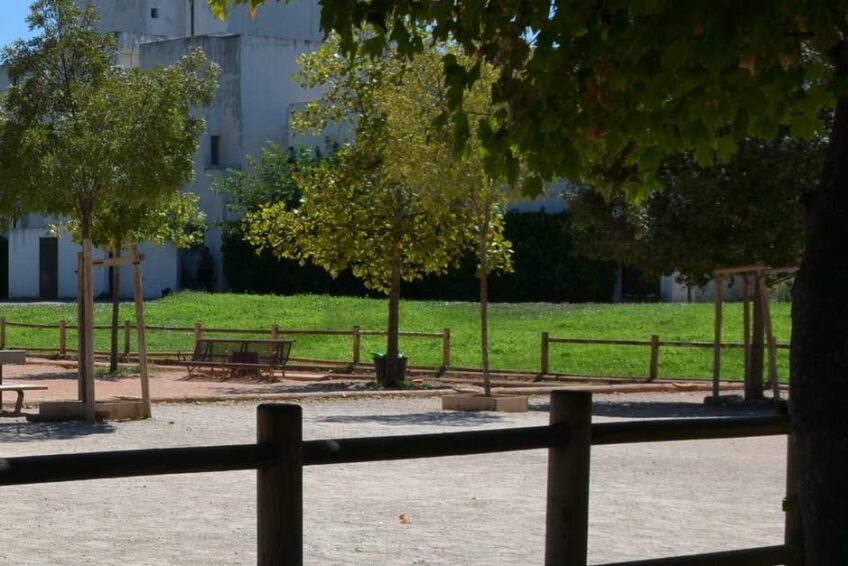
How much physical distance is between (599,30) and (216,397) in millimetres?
17277

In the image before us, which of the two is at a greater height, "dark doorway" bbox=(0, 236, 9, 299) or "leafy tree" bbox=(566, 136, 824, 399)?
"leafy tree" bbox=(566, 136, 824, 399)

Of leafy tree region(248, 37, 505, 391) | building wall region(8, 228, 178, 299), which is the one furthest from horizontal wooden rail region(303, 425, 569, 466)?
building wall region(8, 228, 178, 299)

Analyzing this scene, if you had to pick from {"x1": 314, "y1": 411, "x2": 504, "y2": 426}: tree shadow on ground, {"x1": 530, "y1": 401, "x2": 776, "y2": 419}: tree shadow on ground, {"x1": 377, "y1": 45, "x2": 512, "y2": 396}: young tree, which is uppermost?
{"x1": 377, "y1": 45, "x2": 512, "y2": 396}: young tree

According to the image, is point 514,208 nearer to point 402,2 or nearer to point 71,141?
point 71,141

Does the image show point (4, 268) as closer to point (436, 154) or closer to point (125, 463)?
point (436, 154)

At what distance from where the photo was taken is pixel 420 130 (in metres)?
23.2

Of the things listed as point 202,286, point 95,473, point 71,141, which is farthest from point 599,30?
point 202,286

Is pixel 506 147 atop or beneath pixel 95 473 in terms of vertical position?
atop

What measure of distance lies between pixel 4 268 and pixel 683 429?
176 feet

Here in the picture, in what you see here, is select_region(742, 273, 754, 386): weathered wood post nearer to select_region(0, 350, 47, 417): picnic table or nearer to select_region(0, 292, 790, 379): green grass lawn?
select_region(0, 292, 790, 379): green grass lawn

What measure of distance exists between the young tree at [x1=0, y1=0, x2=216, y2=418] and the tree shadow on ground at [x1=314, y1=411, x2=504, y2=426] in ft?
11.4

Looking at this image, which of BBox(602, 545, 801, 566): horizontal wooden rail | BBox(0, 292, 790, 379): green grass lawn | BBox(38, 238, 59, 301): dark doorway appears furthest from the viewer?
BBox(38, 238, 59, 301): dark doorway

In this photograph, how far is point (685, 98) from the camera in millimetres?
5770

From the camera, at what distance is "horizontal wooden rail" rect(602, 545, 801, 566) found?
623 centimetres
